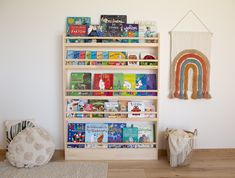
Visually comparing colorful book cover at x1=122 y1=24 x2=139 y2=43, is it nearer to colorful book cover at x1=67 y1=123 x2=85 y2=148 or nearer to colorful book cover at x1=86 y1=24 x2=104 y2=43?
colorful book cover at x1=86 y1=24 x2=104 y2=43

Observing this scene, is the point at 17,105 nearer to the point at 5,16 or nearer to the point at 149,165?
the point at 5,16

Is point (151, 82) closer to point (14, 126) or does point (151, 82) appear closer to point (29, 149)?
point (29, 149)

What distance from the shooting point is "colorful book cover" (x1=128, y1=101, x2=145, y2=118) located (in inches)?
104

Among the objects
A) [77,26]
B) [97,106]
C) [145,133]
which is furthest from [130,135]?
[77,26]

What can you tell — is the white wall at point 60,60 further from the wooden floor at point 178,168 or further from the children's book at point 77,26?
the wooden floor at point 178,168

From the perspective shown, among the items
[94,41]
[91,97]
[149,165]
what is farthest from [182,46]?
[149,165]

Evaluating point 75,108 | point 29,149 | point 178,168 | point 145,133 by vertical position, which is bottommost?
point 178,168

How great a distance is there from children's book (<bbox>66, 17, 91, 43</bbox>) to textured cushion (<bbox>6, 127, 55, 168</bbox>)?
1095 mm

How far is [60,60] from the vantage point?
2.70 meters

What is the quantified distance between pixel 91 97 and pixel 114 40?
0.68 m

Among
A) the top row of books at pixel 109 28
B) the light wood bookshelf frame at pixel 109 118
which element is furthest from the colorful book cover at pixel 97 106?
the top row of books at pixel 109 28

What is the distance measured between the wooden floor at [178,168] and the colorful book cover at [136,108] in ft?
1.66

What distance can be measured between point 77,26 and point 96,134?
122 centimetres

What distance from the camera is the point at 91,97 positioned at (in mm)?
2592
